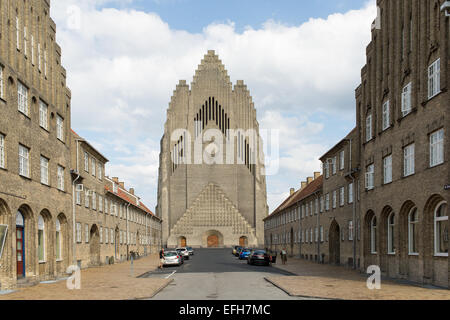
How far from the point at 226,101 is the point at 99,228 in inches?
2677

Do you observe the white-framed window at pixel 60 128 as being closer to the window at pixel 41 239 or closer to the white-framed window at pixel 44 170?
the white-framed window at pixel 44 170

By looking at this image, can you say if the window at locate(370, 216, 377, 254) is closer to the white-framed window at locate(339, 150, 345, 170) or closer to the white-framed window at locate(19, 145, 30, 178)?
the white-framed window at locate(339, 150, 345, 170)

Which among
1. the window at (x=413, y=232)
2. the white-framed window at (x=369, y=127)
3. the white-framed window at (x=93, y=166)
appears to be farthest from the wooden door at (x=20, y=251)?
the white-framed window at (x=369, y=127)

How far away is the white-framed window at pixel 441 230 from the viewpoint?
2108 centimetres

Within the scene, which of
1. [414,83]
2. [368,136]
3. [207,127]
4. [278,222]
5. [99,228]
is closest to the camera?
[414,83]

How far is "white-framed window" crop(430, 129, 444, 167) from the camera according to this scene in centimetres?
2102

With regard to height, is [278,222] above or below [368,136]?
below

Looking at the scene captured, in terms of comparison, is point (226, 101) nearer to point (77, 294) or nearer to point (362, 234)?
point (362, 234)

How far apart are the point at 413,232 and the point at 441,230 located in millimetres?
2996

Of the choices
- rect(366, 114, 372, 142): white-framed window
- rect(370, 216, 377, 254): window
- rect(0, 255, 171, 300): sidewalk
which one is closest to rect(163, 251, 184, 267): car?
rect(370, 216, 377, 254): window

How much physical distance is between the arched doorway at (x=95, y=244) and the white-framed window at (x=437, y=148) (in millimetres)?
28274

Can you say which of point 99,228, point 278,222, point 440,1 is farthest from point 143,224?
point 440,1

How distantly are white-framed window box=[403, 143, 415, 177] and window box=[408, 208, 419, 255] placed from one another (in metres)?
1.83

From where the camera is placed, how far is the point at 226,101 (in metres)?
108
